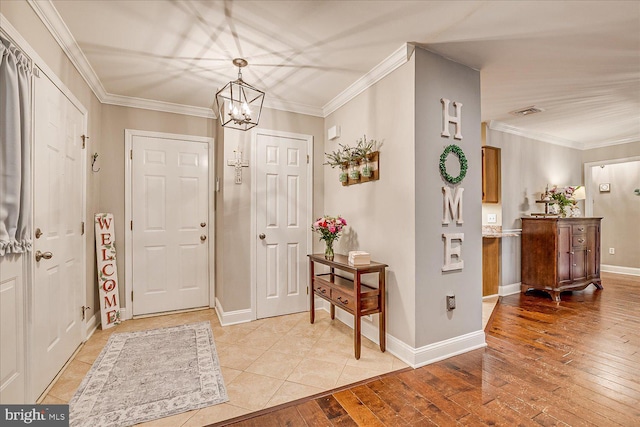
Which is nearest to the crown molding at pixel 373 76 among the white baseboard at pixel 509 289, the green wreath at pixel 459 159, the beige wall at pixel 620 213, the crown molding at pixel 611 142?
the green wreath at pixel 459 159

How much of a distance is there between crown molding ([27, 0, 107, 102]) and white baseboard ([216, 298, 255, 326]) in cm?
265

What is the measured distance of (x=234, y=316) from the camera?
3.39 m

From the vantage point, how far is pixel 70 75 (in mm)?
2514

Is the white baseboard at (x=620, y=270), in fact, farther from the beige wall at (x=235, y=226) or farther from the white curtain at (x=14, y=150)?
the white curtain at (x=14, y=150)

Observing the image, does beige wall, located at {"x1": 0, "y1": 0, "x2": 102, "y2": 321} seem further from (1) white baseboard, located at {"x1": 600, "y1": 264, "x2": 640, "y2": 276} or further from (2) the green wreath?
(1) white baseboard, located at {"x1": 600, "y1": 264, "x2": 640, "y2": 276}

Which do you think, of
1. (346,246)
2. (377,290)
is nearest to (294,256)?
(346,246)

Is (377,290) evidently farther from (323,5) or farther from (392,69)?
(323,5)

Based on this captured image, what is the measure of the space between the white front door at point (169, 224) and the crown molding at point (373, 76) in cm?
173

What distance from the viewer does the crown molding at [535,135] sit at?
4512 mm

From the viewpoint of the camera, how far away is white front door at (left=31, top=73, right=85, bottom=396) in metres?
2.00

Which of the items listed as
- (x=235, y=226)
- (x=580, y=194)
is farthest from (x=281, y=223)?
(x=580, y=194)

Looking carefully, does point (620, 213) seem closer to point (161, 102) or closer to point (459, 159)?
point (459, 159)

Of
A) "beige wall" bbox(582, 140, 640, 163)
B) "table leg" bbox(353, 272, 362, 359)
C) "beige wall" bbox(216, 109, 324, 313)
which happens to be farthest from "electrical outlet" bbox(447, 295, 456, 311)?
"beige wall" bbox(582, 140, 640, 163)
